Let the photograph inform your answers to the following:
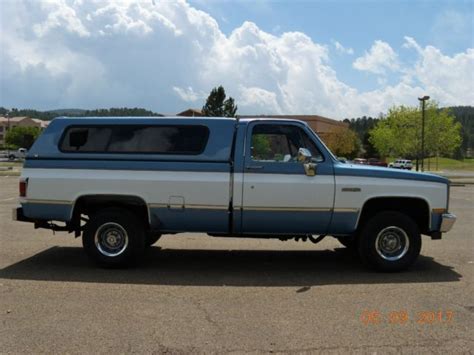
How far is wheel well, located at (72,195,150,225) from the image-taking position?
652 centimetres

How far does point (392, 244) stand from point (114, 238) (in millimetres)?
3803

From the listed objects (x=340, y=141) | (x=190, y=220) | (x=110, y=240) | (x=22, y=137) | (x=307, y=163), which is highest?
(x=340, y=141)

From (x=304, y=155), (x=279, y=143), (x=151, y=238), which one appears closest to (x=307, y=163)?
(x=304, y=155)

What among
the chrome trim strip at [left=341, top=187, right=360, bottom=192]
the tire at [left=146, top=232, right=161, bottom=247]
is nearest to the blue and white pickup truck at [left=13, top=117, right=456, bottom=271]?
the chrome trim strip at [left=341, top=187, right=360, bottom=192]

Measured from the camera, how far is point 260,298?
5.45m

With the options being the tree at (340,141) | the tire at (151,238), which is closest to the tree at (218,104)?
the tree at (340,141)

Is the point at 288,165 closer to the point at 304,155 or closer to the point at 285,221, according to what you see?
the point at 304,155

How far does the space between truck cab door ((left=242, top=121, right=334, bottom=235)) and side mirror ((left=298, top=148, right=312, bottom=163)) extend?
84 mm

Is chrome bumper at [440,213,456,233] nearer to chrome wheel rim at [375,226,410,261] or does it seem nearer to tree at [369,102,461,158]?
chrome wheel rim at [375,226,410,261]

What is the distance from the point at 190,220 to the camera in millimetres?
6500

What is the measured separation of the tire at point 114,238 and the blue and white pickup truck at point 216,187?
0.01m

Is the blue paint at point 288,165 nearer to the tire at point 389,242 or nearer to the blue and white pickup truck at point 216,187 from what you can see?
the blue and white pickup truck at point 216,187

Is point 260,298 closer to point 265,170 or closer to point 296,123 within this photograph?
point 265,170

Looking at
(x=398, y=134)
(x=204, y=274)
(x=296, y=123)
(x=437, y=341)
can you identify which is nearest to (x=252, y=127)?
(x=296, y=123)
